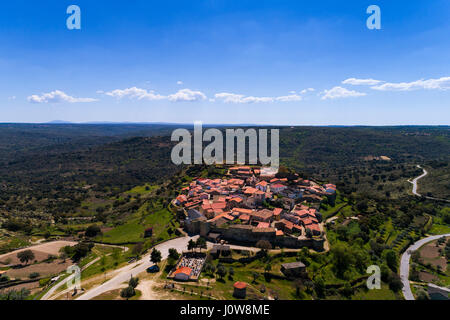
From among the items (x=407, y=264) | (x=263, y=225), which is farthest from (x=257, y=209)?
(x=407, y=264)

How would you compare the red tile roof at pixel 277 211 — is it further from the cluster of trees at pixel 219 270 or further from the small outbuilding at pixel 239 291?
the small outbuilding at pixel 239 291

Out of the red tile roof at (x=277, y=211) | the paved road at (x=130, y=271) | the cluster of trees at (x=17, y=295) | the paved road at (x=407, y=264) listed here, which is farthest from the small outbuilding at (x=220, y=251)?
the paved road at (x=407, y=264)

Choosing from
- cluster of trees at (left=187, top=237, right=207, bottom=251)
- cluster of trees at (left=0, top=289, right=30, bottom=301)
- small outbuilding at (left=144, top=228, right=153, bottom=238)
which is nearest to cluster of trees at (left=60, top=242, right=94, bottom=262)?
small outbuilding at (left=144, top=228, right=153, bottom=238)

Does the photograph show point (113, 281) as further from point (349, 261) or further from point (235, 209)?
point (349, 261)

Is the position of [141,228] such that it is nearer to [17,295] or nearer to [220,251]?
[220,251]

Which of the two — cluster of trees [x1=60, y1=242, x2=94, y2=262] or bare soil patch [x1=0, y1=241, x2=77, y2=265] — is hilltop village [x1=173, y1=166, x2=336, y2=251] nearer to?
cluster of trees [x1=60, y1=242, x2=94, y2=262]
